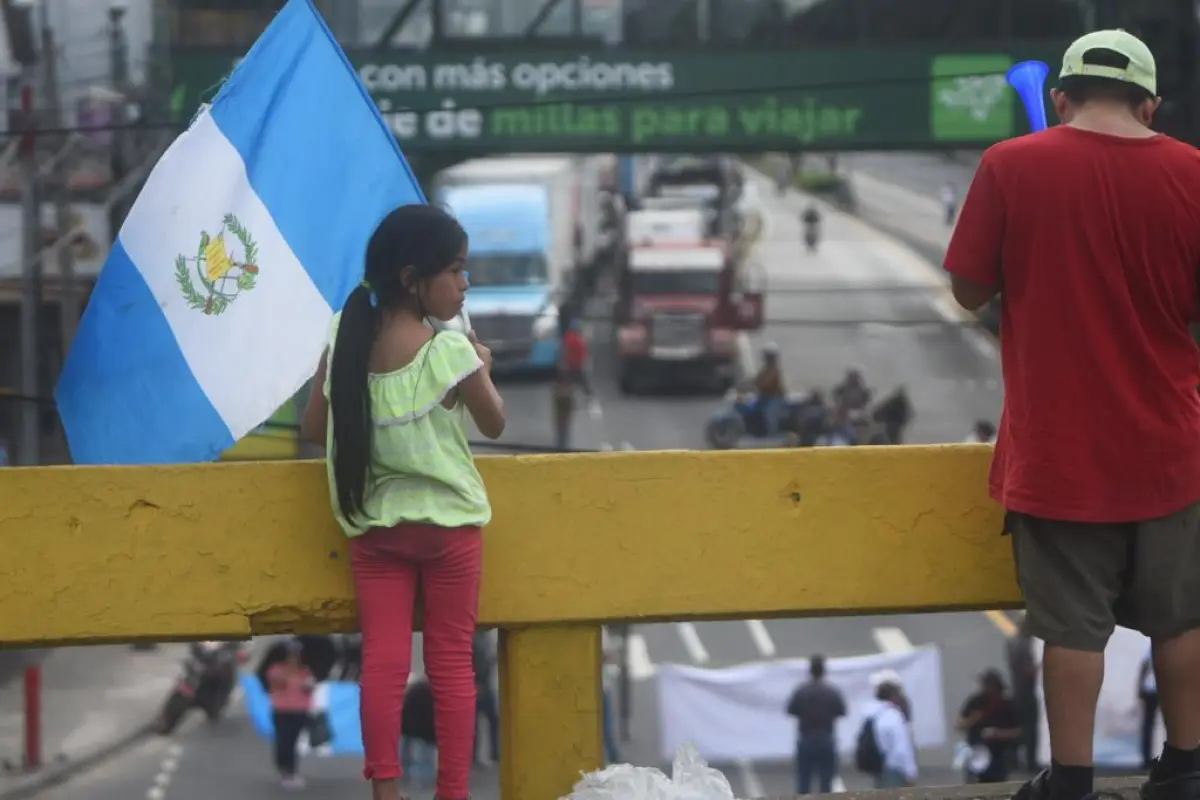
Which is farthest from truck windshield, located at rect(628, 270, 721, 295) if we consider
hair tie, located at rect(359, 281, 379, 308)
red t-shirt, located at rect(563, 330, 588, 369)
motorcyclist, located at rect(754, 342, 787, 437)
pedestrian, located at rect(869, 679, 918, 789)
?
hair tie, located at rect(359, 281, 379, 308)

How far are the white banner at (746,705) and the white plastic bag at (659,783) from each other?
1174cm

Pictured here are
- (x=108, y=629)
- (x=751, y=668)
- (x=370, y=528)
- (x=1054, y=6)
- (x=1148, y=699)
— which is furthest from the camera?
(x=1054, y=6)

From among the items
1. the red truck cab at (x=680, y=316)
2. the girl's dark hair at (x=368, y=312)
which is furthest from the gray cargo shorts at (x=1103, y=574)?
the red truck cab at (x=680, y=316)

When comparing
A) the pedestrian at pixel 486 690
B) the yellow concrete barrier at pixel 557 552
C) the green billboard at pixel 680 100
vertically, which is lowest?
the pedestrian at pixel 486 690

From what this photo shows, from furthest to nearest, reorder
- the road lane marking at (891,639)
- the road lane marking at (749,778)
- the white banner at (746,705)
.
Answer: the road lane marking at (891,639)
the road lane marking at (749,778)
the white banner at (746,705)

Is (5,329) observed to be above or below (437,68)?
below

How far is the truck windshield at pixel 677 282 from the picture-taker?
36.5m

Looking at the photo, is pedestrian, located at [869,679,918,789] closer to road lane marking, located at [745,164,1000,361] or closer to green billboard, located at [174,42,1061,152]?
green billboard, located at [174,42,1061,152]

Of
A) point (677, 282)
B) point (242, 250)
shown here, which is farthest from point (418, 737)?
point (677, 282)

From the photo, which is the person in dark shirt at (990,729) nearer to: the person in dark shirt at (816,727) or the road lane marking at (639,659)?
the person in dark shirt at (816,727)

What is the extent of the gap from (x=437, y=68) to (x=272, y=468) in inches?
914

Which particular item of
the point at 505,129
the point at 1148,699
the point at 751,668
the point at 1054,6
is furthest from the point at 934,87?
the point at 1148,699

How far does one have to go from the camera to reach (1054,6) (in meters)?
28.4

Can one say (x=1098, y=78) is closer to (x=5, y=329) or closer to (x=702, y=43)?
(x=702, y=43)
